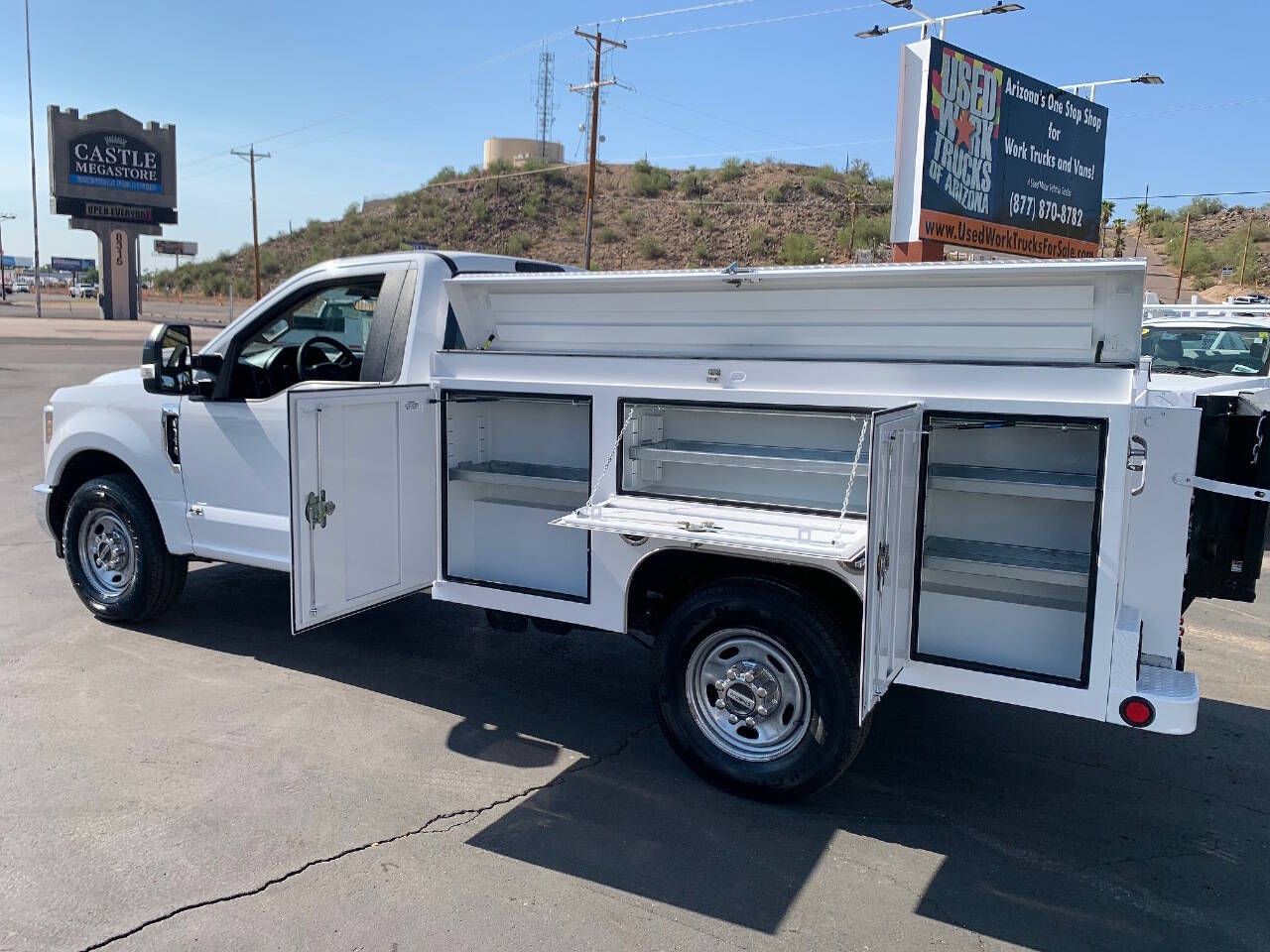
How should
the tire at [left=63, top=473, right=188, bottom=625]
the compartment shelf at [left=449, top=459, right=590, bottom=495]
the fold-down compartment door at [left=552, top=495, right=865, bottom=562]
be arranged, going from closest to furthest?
the fold-down compartment door at [left=552, top=495, right=865, bottom=562], the compartment shelf at [left=449, top=459, right=590, bottom=495], the tire at [left=63, top=473, right=188, bottom=625]

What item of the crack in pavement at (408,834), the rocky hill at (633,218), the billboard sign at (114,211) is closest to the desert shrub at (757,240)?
the rocky hill at (633,218)

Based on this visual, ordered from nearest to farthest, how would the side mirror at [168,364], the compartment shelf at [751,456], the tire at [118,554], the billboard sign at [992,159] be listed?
the compartment shelf at [751,456], the side mirror at [168,364], the tire at [118,554], the billboard sign at [992,159]

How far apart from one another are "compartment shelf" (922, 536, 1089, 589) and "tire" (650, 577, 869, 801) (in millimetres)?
525


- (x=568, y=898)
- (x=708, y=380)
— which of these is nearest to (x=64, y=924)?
(x=568, y=898)

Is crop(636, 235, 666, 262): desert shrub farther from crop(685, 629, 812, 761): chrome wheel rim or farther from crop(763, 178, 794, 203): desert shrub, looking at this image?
crop(685, 629, 812, 761): chrome wheel rim

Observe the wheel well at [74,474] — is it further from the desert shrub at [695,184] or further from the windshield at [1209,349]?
the desert shrub at [695,184]

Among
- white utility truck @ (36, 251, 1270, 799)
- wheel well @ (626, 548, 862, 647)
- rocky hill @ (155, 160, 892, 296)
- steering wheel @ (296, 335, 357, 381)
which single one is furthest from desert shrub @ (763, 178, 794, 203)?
wheel well @ (626, 548, 862, 647)

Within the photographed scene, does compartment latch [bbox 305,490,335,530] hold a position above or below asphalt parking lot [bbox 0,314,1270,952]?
above

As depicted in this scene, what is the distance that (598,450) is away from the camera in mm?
4727

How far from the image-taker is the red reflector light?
3676mm

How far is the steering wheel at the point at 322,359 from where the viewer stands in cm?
621

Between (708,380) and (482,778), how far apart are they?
200 centimetres

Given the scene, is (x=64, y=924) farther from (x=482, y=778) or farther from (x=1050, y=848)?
(x=1050, y=848)

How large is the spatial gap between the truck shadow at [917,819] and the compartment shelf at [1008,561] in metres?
1.06
